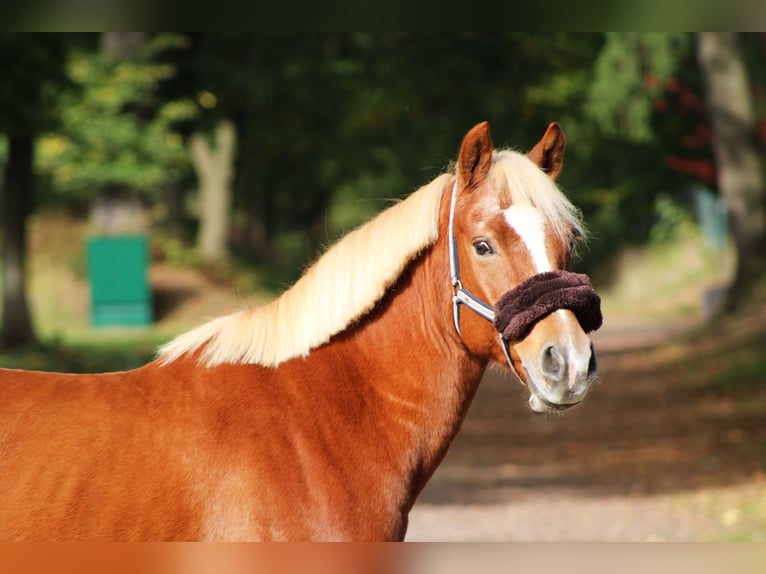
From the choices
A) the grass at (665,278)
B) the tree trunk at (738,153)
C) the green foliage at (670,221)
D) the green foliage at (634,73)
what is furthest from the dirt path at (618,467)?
the green foliage at (670,221)

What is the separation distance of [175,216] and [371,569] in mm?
24699

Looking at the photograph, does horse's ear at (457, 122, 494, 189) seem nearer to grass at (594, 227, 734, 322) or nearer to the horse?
the horse

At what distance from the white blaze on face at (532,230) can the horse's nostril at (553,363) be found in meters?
0.25

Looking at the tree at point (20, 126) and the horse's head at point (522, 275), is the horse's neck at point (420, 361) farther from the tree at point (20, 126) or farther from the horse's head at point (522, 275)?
the tree at point (20, 126)

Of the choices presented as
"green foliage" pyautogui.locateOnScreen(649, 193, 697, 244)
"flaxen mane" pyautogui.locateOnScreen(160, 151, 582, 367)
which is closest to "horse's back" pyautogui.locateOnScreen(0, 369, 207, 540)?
"flaxen mane" pyautogui.locateOnScreen(160, 151, 582, 367)

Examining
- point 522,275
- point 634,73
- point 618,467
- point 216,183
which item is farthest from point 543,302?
point 216,183

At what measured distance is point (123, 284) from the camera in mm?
19125

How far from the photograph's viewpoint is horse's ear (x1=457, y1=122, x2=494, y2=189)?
3141mm

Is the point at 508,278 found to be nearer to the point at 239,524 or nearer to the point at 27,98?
the point at 239,524

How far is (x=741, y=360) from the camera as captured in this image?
13453mm

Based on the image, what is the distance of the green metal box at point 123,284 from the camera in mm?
19219

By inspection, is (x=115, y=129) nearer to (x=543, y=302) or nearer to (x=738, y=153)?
(x=738, y=153)

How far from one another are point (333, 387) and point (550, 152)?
1.09 m

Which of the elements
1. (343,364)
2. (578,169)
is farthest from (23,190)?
(578,169)
